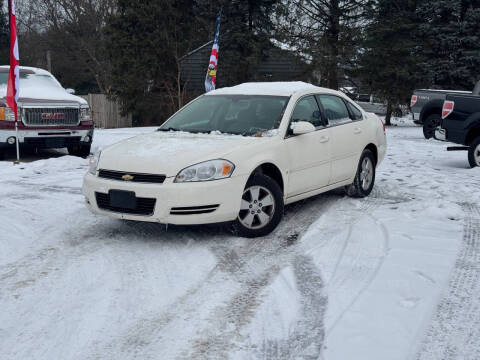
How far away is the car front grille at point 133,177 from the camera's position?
5.20 m

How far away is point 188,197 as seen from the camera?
5.11m

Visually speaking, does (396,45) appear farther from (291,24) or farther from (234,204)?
(234,204)

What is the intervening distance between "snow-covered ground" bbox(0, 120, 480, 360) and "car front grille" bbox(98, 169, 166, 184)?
0.62 meters

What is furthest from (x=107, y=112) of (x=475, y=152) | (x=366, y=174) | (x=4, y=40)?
(x=366, y=174)

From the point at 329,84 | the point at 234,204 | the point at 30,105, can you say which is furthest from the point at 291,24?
the point at 234,204

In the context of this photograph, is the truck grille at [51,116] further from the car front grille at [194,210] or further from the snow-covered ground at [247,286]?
the car front grille at [194,210]

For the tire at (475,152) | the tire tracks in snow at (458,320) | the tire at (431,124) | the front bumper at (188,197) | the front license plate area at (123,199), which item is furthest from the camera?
the tire at (431,124)

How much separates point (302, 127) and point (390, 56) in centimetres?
1999

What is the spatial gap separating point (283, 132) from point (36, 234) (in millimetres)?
2764

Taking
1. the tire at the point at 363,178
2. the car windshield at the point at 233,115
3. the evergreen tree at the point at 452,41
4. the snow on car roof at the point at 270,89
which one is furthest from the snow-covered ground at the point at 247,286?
the evergreen tree at the point at 452,41

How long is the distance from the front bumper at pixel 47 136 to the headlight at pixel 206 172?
7.03m

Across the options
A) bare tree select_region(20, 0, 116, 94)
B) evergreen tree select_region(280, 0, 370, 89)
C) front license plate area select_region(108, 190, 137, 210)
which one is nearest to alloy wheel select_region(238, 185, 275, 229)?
front license plate area select_region(108, 190, 137, 210)

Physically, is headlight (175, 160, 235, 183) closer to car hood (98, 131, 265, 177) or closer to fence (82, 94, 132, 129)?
car hood (98, 131, 265, 177)

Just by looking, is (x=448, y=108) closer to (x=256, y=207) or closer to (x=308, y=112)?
(x=308, y=112)
